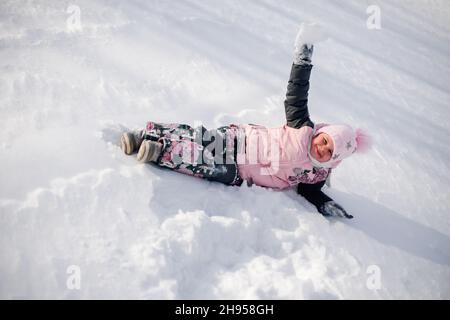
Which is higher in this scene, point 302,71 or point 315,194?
point 302,71

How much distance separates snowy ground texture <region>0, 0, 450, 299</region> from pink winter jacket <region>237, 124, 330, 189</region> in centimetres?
13

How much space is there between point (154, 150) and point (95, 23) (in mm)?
1829

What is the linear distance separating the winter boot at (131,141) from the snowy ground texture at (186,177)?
0.06m

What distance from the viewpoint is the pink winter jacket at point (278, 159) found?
2090 mm

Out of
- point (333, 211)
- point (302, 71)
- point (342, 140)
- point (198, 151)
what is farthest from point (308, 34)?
point (333, 211)

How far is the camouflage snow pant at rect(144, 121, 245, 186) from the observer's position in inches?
77.4

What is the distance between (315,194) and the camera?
7.27 ft

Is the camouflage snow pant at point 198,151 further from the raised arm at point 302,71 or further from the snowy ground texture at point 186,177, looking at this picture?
the raised arm at point 302,71

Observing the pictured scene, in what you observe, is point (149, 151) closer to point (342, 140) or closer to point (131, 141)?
point (131, 141)

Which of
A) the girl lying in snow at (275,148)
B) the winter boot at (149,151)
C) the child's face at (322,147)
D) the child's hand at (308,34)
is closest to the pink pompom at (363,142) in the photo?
the girl lying in snow at (275,148)

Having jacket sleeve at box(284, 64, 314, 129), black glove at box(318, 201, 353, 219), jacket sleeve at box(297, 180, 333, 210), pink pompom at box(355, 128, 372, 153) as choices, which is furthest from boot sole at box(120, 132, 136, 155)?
pink pompom at box(355, 128, 372, 153)

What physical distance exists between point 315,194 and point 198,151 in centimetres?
83

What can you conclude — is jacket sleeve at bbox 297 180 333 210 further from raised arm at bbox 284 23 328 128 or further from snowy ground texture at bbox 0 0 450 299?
raised arm at bbox 284 23 328 128

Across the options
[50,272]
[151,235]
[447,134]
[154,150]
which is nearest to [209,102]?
[154,150]
